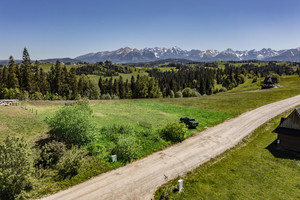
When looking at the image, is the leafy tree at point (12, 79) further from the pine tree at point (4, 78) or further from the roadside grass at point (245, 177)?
the roadside grass at point (245, 177)

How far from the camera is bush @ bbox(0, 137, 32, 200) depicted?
1672 cm

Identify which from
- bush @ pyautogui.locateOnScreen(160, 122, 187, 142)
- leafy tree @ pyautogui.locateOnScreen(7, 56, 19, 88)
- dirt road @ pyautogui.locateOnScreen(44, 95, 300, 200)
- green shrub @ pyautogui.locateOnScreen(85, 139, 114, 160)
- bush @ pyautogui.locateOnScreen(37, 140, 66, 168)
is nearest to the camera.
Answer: dirt road @ pyautogui.locateOnScreen(44, 95, 300, 200)

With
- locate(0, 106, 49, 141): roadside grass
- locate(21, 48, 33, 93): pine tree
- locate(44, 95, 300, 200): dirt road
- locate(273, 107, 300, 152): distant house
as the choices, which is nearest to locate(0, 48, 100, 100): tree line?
locate(21, 48, 33, 93): pine tree

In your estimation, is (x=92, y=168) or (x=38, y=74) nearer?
(x=92, y=168)

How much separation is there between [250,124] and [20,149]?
134ft

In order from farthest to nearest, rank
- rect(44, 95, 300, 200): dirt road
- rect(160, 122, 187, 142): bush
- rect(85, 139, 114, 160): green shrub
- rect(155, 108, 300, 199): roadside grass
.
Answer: rect(160, 122, 187, 142): bush
rect(85, 139, 114, 160): green shrub
rect(44, 95, 300, 200): dirt road
rect(155, 108, 300, 199): roadside grass

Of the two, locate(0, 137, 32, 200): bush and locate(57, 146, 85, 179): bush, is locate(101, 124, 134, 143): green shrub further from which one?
locate(0, 137, 32, 200): bush

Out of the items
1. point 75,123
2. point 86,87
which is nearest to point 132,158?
point 75,123

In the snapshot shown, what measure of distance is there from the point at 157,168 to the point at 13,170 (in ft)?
50.9

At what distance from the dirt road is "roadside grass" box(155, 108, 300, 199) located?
145 centimetres

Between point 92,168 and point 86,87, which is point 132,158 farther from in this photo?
point 86,87

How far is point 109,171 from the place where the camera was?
2236 centimetres

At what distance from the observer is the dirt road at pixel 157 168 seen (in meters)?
18.3

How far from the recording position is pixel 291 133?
2653 cm
